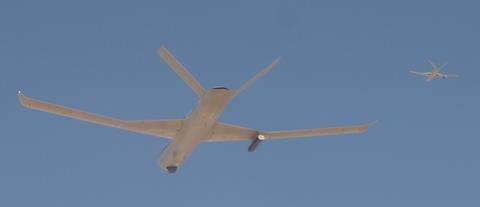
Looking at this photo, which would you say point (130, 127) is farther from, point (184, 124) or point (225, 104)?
point (225, 104)

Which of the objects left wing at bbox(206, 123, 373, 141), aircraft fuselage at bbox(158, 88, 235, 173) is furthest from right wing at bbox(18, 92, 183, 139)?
left wing at bbox(206, 123, 373, 141)

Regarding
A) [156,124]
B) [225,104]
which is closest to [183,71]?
[225,104]

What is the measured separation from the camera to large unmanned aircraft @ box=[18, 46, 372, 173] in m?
43.8

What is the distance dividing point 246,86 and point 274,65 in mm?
2607

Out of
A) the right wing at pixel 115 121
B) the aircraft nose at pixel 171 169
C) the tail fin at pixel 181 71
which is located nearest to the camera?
the tail fin at pixel 181 71

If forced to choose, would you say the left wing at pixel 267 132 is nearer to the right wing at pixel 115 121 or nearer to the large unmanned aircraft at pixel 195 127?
the large unmanned aircraft at pixel 195 127

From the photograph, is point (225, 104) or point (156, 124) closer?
point (225, 104)

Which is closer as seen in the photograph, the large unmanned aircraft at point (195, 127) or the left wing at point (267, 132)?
the large unmanned aircraft at point (195, 127)

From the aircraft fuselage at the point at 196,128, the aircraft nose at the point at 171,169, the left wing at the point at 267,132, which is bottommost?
the aircraft nose at the point at 171,169

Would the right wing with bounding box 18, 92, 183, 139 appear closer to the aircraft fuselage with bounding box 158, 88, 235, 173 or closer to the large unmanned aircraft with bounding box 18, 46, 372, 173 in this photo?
the large unmanned aircraft with bounding box 18, 46, 372, 173

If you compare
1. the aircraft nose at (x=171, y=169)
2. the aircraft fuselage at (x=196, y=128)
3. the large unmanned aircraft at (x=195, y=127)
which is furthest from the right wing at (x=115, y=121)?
the aircraft nose at (x=171, y=169)

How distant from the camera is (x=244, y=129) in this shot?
5047 cm

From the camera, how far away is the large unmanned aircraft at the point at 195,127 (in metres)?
43.8

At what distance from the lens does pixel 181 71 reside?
138ft
